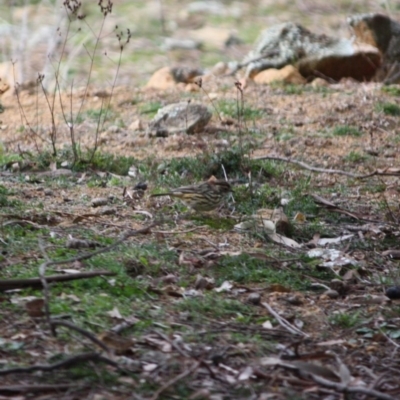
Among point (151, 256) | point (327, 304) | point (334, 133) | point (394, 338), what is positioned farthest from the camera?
point (334, 133)

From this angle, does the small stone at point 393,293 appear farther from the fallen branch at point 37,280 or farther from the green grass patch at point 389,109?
the green grass patch at point 389,109

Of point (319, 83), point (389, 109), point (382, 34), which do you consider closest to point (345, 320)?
point (389, 109)

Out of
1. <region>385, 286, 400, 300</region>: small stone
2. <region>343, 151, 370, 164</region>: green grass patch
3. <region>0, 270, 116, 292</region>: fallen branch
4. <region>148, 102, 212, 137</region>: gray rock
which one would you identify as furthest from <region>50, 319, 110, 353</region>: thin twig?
<region>148, 102, 212, 137</region>: gray rock

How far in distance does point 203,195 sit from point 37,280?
2.41m

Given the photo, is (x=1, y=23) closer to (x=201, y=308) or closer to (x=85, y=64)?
(x=85, y=64)

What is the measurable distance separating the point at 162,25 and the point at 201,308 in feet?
60.6

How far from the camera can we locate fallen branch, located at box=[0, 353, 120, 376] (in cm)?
344

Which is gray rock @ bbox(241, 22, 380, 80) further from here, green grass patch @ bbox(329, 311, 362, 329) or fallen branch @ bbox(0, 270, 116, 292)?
fallen branch @ bbox(0, 270, 116, 292)

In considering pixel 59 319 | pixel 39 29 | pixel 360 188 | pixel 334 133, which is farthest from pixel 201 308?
pixel 39 29

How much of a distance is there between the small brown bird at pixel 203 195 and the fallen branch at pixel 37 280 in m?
2.24

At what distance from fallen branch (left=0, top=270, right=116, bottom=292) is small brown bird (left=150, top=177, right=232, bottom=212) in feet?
7.36

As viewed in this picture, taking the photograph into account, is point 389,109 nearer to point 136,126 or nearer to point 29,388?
point 136,126

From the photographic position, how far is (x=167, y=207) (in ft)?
22.5

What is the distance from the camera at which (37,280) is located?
4281mm
